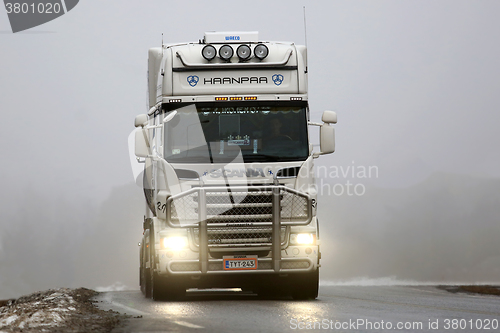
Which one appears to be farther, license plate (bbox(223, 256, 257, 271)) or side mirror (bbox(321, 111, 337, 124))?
side mirror (bbox(321, 111, 337, 124))

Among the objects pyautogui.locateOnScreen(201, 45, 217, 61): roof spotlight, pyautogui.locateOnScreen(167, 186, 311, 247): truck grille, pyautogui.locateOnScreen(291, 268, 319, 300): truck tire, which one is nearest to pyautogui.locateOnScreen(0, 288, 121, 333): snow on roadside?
pyautogui.locateOnScreen(167, 186, 311, 247): truck grille

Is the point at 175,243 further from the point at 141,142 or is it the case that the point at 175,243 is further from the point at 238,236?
the point at 141,142

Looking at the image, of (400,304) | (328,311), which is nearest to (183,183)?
(328,311)

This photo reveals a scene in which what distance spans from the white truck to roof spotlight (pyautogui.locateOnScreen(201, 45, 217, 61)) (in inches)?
0.8

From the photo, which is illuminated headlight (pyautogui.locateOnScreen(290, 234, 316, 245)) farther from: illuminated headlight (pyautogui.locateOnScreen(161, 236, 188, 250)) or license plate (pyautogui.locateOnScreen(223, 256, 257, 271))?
illuminated headlight (pyautogui.locateOnScreen(161, 236, 188, 250))

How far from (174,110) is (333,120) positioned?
2994 millimetres

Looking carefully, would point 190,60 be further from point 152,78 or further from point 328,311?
point 328,311

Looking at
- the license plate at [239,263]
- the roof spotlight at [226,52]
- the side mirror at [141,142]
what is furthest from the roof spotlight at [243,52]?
the license plate at [239,263]

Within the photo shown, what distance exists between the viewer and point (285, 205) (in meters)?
13.1

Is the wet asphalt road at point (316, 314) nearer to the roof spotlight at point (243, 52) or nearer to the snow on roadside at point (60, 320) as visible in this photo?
the snow on roadside at point (60, 320)

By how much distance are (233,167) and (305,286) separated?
2840 millimetres

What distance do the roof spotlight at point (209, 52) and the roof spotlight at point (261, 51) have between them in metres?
0.79

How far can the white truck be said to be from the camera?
12977 mm

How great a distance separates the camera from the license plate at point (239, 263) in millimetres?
12953
